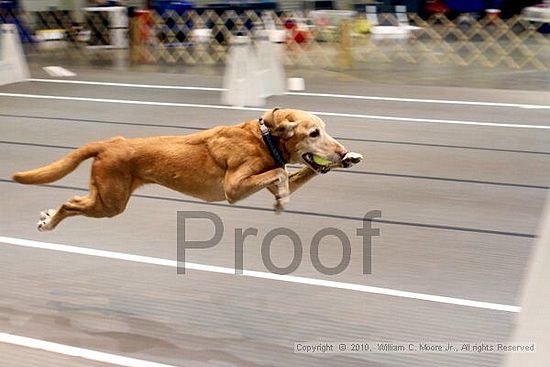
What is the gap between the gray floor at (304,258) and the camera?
309cm

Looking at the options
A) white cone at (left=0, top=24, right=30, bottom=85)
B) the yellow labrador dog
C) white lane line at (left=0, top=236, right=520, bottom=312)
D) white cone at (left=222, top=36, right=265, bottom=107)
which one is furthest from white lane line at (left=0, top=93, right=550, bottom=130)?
the yellow labrador dog

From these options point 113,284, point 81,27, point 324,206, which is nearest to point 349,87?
point 324,206

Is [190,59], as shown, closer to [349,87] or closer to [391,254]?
[349,87]

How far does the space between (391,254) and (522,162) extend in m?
2.44

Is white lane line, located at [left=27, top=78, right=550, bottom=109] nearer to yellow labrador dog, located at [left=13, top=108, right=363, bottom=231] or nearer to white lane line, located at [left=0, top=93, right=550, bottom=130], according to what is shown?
white lane line, located at [left=0, top=93, right=550, bottom=130]

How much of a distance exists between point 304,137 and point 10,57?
8.82 metres

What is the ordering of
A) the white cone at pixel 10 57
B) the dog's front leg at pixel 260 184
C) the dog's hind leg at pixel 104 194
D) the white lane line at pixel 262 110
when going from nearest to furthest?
the dog's front leg at pixel 260 184, the dog's hind leg at pixel 104 194, the white lane line at pixel 262 110, the white cone at pixel 10 57

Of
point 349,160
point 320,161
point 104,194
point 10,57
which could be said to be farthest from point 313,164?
point 10,57

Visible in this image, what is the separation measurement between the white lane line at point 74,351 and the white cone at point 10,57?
7753 millimetres

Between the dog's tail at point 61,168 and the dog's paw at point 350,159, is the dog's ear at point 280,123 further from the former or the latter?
the dog's tail at point 61,168

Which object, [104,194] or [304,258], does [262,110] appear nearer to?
[304,258]

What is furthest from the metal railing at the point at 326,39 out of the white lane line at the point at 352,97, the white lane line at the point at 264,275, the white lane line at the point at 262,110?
the white lane line at the point at 264,275

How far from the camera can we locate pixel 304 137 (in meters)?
2.58

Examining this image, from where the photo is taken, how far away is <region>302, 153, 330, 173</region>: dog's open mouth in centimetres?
262
